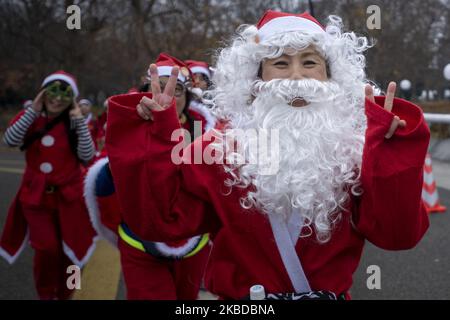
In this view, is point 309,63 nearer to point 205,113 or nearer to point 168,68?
point 168,68

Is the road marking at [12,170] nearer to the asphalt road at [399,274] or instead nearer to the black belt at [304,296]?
the asphalt road at [399,274]

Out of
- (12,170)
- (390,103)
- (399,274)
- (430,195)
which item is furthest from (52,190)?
(12,170)

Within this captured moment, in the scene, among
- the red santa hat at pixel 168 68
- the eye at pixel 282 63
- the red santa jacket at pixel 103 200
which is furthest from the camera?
the red santa hat at pixel 168 68

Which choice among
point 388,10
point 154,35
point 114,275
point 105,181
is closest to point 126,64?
point 154,35

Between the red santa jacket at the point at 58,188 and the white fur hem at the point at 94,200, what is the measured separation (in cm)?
76

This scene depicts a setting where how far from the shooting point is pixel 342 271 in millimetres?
1877

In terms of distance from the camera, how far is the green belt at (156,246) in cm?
278

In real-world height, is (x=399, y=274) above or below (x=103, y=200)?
below

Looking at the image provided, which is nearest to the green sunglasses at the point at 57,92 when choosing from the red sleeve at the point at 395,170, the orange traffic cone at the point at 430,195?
the red sleeve at the point at 395,170

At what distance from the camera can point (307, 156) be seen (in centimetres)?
183

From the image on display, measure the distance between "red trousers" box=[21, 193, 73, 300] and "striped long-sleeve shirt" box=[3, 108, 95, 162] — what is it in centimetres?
39

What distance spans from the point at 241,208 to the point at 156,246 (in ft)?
3.51

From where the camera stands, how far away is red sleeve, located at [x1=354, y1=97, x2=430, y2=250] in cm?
163

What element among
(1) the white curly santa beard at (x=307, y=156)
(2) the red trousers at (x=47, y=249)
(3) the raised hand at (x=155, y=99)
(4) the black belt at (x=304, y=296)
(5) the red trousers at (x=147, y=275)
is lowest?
(2) the red trousers at (x=47, y=249)
